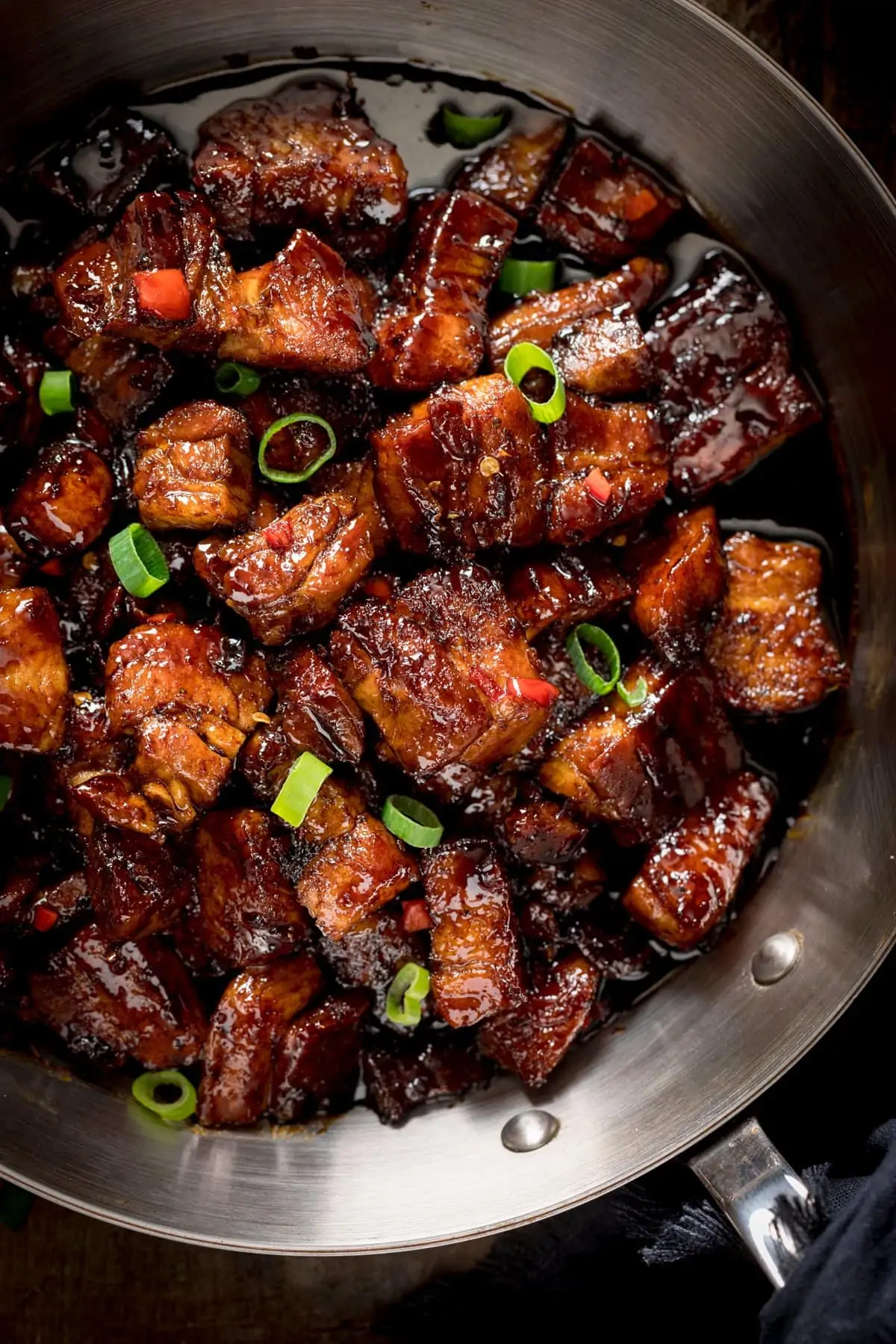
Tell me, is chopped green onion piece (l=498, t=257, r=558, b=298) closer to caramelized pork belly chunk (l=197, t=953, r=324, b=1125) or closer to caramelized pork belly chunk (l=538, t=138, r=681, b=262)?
caramelized pork belly chunk (l=538, t=138, r=681, b=262)

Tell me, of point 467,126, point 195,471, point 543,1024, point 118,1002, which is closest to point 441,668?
point 195,471

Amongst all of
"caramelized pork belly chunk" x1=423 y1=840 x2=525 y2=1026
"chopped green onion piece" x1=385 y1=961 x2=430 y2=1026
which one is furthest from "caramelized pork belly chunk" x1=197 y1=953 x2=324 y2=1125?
"caramelized pork belly chunk" x1=423 y1=840 x2=525 y2=1026

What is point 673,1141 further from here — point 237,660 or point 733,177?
point 733,177

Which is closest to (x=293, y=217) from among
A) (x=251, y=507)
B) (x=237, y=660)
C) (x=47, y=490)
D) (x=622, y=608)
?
(x=251, y=507)

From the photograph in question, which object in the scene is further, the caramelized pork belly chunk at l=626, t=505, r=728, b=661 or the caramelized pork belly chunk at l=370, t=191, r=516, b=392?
the caramelized pork belly chunk at l=626, t=505, r=728, b=661

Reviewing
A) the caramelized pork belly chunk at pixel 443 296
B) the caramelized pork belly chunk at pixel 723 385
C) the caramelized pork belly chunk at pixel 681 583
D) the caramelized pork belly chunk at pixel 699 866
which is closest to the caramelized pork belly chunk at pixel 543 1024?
the caramelized pork belly chunk at pixel 699 866

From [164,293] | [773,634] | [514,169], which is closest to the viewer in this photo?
[164,293]

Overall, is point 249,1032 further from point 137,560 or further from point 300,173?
point 300,173
